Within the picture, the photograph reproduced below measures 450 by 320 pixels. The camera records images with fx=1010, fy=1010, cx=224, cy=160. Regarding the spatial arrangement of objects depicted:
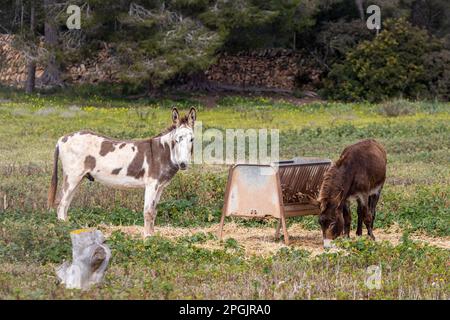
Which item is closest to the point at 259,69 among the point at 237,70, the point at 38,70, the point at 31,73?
the point at 237,70

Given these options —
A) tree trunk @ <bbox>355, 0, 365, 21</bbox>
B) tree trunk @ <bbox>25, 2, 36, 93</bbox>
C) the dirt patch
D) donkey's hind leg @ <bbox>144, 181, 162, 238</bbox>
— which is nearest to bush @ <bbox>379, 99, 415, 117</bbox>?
tree trunk @ <bbox>355, 0, 365, 21</bbox>

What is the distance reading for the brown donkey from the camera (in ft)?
45.6

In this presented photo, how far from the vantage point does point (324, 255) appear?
41.0 ft

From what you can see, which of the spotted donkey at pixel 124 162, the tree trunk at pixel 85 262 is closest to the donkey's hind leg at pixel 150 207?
the spotted donkey at pixel 124 162

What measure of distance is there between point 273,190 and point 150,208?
1826 mm

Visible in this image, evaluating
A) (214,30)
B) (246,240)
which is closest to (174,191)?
(246,240)

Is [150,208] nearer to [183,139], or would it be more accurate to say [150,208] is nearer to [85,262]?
[183,139]

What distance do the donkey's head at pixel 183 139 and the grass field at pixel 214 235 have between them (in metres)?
1.10

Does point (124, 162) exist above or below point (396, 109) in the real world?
above

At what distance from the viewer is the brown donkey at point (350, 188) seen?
1391 cm

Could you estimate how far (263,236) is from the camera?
1546 centimetres

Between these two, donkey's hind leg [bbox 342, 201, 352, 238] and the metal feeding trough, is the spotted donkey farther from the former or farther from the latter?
donkey's hind leg [bbox 342, 201, 352, 238]

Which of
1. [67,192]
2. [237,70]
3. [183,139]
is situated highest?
[183,139]
